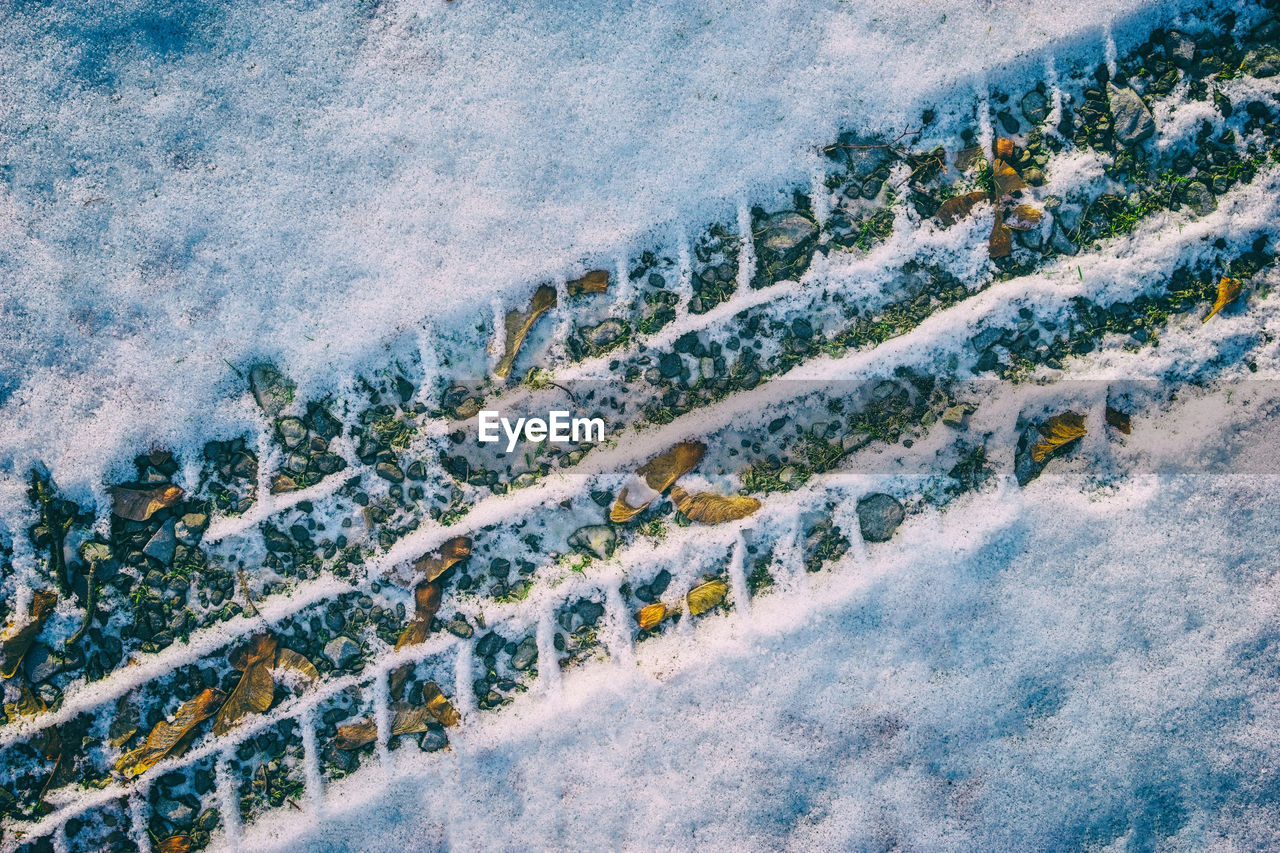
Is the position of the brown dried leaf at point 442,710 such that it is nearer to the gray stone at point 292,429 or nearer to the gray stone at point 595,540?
the gray stone at point 595,540

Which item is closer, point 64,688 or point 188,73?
point 188,73

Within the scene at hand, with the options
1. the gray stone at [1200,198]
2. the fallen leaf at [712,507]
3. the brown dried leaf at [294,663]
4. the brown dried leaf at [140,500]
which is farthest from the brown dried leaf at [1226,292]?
the brown dried leaf at [140,500]

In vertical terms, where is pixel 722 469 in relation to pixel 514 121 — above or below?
below

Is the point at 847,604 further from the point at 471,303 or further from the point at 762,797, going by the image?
the point at 471,303

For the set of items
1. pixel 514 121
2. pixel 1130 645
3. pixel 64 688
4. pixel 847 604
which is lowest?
pixel 1130 645

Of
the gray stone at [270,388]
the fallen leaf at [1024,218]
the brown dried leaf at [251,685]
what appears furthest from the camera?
the brown dried leaf at [251,685]

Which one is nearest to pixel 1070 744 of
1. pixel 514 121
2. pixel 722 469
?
pixel 722 469

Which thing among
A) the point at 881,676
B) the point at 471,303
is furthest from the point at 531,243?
the point at 881,676
